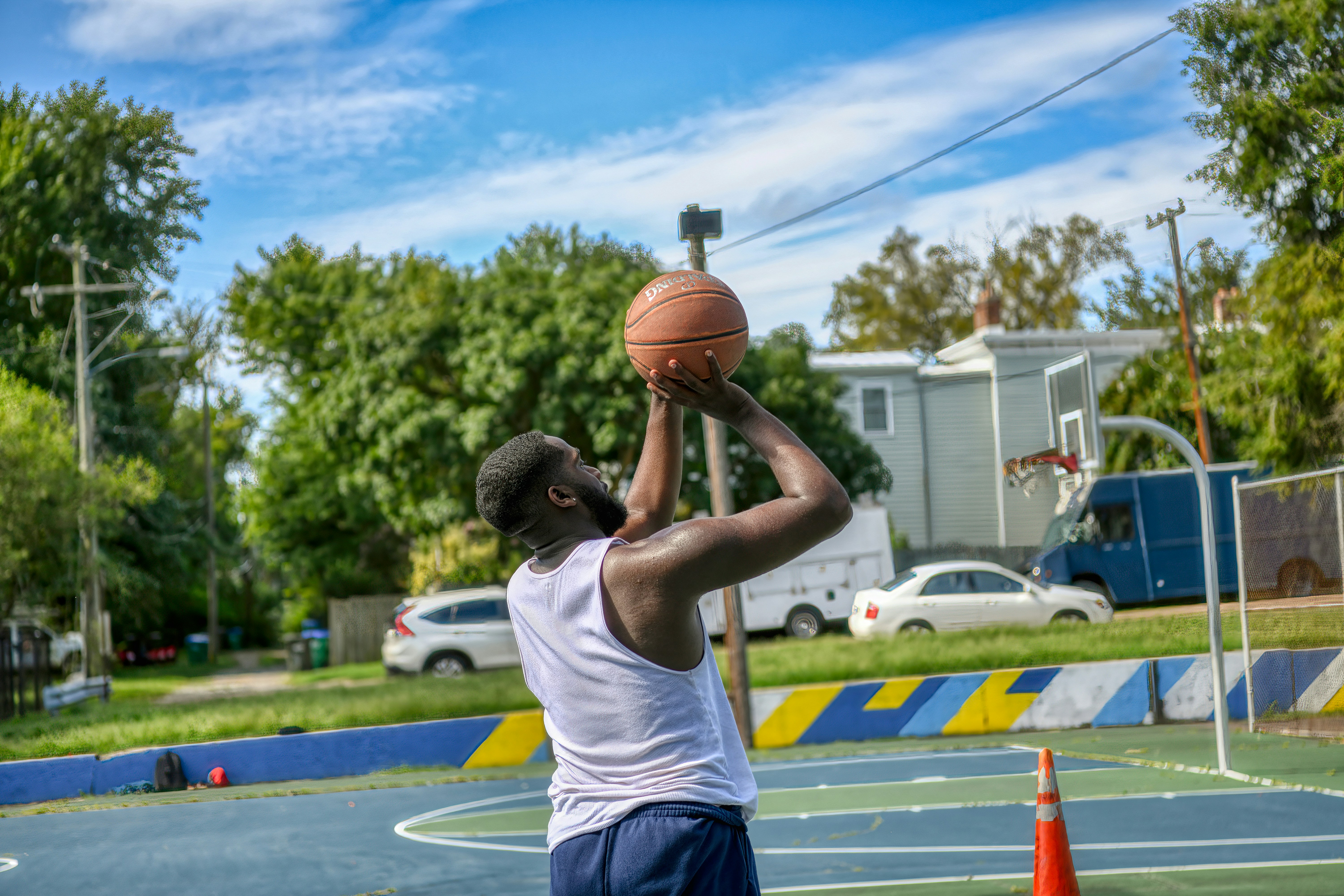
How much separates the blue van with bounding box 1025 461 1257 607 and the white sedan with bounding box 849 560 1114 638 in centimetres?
148

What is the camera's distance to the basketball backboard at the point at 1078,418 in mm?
10609

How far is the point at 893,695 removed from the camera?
12.1 metres

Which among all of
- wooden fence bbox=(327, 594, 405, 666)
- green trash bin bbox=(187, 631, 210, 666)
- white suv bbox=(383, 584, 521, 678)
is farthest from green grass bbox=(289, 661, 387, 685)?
green trash bin bbox=(187, 631, 210, 666)

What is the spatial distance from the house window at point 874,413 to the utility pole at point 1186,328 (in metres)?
7.30

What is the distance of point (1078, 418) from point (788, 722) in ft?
14.0

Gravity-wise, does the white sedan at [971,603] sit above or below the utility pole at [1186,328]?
below

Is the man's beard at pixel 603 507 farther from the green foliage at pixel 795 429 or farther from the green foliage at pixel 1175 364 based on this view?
the green foliage at pixel 795 429

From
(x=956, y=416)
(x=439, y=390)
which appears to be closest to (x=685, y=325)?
(x=439, y=390)

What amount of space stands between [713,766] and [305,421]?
2505cm

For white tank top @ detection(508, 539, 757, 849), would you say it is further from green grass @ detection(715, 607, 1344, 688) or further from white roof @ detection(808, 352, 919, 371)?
white roof @ detection(808, 352, 919, 371)

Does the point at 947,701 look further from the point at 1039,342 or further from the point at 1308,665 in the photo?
the point at 1039,342

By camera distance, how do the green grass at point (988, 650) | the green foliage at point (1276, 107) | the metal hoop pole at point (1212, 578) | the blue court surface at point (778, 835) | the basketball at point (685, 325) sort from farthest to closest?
the green grass at point (988, 650), the green foliage at point (1276, 107), the metal hoop pole at point (1212, 578), the blue court surface at point (778, 835), the basketball at point (685, 325)

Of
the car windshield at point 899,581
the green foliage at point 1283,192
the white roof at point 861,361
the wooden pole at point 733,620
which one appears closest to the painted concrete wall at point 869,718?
the wooden pole at point 733,620

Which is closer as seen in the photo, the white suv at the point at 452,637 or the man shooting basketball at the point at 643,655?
the man shooting basketball at the point at 643,655
